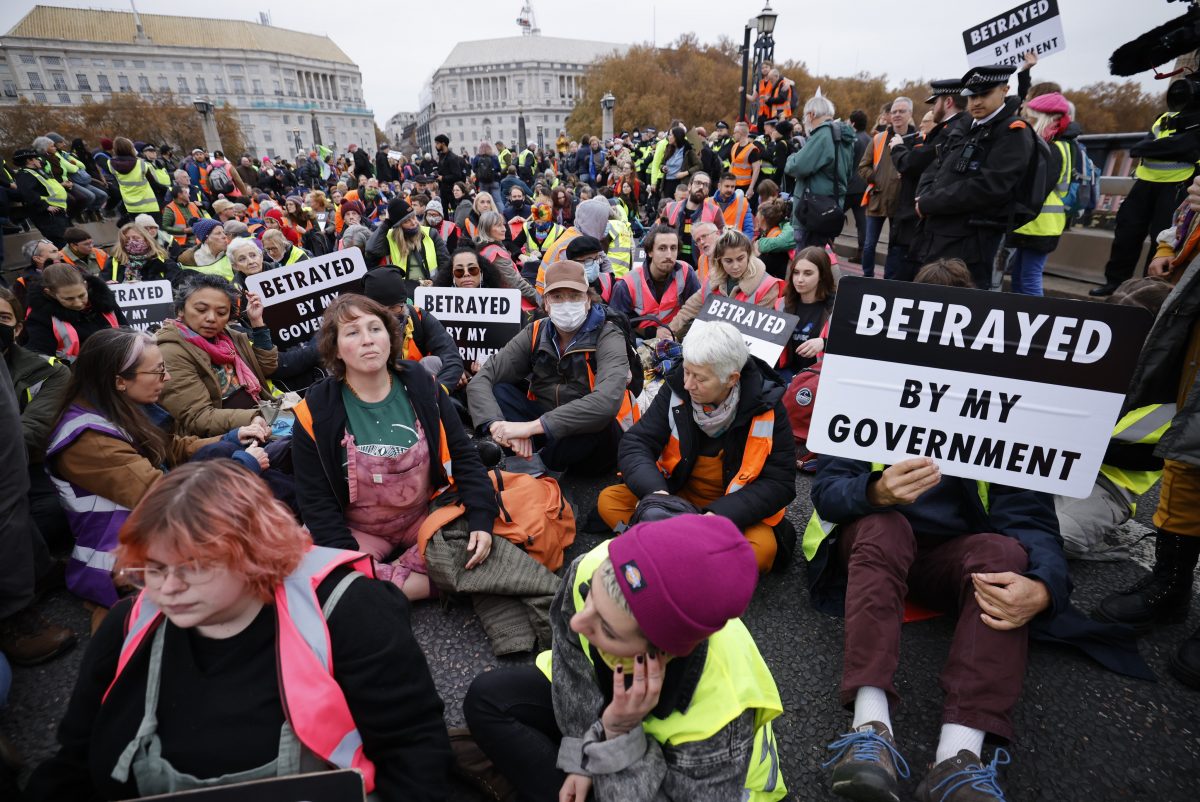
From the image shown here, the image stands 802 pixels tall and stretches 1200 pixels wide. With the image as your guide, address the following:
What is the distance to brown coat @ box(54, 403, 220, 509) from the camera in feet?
8.52

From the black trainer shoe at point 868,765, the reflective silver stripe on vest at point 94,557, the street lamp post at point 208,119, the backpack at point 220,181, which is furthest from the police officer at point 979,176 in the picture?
the street lamp post at point 208,119

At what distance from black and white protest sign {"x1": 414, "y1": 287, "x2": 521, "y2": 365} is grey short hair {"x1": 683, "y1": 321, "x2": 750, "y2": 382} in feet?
8.84

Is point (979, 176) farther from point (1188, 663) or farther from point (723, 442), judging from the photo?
point (1188, 663)

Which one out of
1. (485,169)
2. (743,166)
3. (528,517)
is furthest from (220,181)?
(528,517)

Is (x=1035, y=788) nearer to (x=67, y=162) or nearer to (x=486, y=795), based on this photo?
(x=486, y=795)

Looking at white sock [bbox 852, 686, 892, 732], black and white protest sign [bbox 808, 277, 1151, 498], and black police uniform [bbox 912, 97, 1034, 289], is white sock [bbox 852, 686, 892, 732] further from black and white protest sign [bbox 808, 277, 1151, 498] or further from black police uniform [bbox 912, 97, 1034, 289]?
black police uniform [bbox 912, 97, 1034, 289]

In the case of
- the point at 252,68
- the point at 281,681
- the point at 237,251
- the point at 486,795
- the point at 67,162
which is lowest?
the point at 486,795

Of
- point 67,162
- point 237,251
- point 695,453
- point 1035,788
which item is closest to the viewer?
point 1035,788

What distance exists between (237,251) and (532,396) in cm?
387

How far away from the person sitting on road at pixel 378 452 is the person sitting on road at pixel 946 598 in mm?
1626

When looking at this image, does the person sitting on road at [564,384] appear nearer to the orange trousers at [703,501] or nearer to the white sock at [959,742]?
the orange trousers at [703,501]

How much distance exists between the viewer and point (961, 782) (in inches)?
70.9

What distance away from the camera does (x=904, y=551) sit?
7.47 ft

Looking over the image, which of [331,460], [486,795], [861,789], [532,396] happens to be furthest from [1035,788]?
[532,396]
